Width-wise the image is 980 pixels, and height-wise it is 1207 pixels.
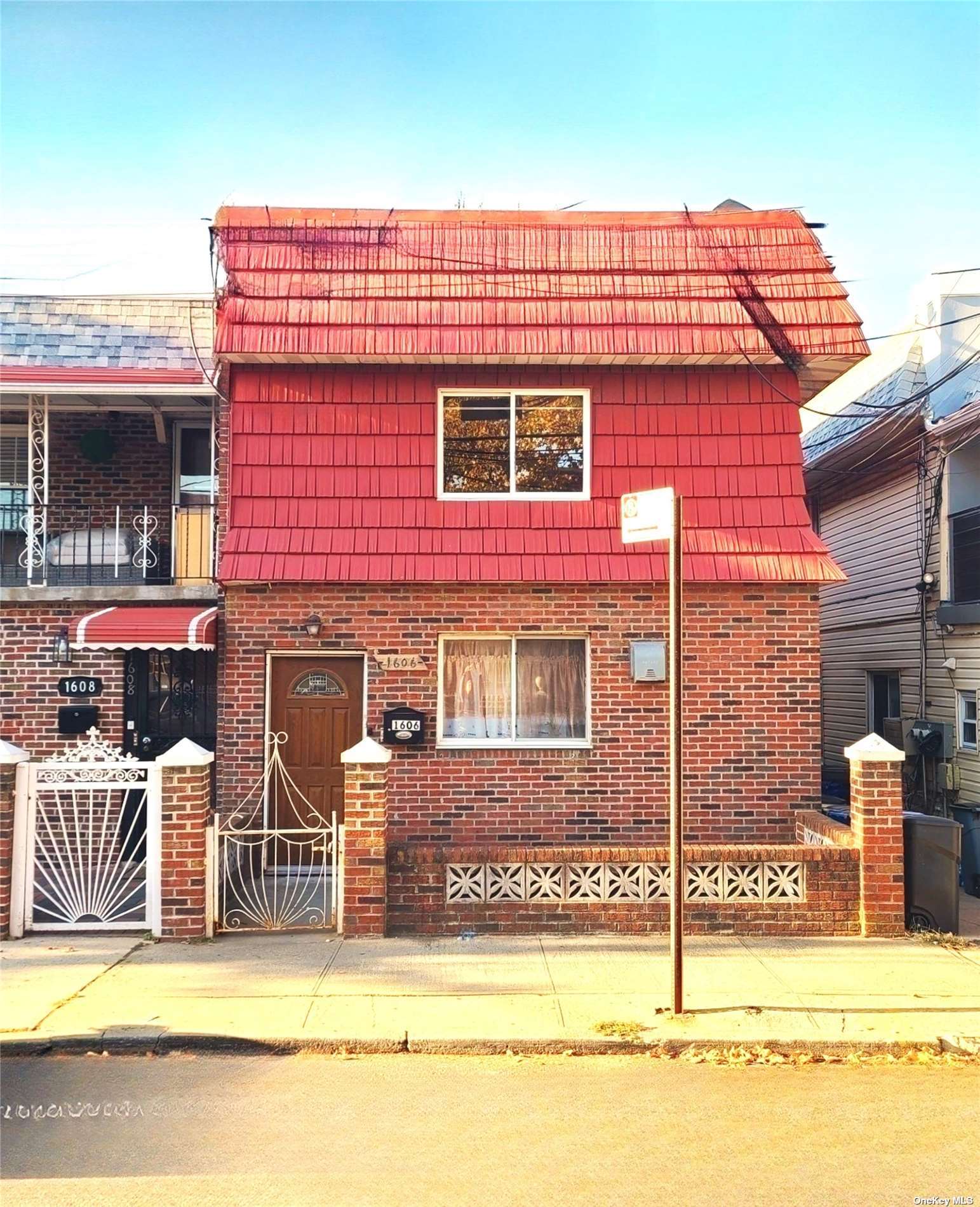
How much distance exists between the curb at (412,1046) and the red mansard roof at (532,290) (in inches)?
256

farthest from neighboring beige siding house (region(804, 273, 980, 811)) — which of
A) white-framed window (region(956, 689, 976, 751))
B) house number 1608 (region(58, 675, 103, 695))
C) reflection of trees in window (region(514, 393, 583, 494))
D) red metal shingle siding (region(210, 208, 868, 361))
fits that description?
house number 1608 (region(58, 675, 103, 695))

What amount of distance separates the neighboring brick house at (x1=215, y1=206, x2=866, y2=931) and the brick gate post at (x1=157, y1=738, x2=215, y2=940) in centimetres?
225

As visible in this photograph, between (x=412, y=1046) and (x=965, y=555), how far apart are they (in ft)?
34.2

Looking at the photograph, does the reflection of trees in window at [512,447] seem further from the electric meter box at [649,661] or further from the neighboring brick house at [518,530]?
the electric meter box at [649,661]

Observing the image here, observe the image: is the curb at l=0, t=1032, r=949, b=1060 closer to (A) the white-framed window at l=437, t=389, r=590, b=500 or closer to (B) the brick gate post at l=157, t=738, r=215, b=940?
(B) the brick gate post at l=157, t=738, r=215, b=940

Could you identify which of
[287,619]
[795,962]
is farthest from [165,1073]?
[287,619]

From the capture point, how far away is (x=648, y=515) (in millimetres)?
6934

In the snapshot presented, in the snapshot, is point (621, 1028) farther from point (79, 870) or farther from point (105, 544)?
point (105, 544)

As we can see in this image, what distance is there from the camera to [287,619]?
35.0 feet

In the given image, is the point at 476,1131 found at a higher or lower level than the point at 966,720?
lower

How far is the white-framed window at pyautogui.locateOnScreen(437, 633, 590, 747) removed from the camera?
424 inches

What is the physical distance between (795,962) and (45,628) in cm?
819

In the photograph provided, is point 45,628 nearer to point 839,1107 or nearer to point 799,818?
point 799,818

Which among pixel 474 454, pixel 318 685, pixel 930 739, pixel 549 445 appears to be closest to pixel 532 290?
pixel 549 445
